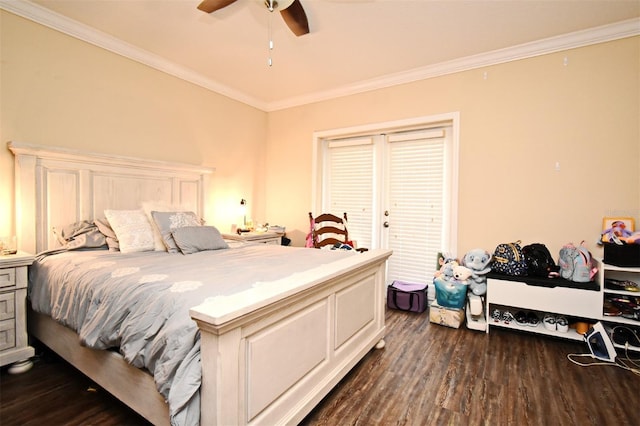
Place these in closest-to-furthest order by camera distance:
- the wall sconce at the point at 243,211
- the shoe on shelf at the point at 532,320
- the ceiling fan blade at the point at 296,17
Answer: the ceiling fan blade at the point at 296,17 → the shoe on shelf at the point at 532,320 → the wall sconce at the point at 243,211

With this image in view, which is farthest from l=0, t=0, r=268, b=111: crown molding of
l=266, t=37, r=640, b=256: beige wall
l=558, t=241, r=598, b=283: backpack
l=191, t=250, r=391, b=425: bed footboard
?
l=558, t=241, r=598, b=283: backpack

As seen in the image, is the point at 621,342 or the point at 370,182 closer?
the point at 621,342

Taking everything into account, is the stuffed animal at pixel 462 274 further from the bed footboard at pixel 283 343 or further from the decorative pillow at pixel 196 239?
the decorative pillow at pixel 196 239

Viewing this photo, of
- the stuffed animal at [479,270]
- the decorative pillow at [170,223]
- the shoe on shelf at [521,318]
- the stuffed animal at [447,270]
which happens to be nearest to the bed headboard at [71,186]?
the decorative pillow at [170,223]

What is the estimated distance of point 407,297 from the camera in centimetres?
345

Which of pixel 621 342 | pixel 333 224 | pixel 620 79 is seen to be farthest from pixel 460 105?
pixel 621 342

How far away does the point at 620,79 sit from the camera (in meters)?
2.70

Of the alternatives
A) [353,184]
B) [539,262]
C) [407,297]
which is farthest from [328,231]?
[539,262]

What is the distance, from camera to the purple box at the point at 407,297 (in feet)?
11.2

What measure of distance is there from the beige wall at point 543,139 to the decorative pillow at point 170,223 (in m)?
2.57

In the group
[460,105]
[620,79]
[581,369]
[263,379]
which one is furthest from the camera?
[460,105]

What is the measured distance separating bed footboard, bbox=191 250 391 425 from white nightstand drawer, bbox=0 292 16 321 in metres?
1.83

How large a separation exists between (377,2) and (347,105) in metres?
1.73

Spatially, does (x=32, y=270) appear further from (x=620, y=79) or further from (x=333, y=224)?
(x=620, y=79)
